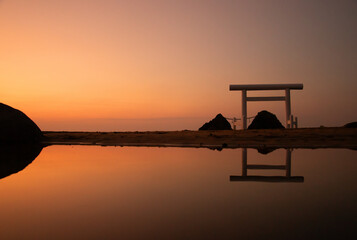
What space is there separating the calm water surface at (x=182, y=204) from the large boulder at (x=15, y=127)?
12065 mm

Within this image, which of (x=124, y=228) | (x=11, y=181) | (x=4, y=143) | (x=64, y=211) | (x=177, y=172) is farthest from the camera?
(x=4, y=143)

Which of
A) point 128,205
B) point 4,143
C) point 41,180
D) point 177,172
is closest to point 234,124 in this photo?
point 4,143

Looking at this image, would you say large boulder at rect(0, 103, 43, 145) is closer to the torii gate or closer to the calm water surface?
the torii gate

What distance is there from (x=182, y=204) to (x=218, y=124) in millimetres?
18576

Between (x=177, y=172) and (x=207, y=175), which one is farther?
(x=177, y=172)

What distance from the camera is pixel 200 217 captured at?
10.8 ft

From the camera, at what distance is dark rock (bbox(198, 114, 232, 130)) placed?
2219cm

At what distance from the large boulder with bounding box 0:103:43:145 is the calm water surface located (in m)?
12.1

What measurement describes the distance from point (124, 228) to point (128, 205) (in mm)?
936

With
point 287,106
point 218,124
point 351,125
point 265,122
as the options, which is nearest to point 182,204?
point 287,106

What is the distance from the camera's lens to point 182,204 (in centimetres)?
389

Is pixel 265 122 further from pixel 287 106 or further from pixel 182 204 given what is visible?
pixel 182 204

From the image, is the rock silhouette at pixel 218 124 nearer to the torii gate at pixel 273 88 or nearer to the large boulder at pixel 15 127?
the torii gate at pixel 273 88

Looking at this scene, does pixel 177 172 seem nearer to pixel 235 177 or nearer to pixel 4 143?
pixel 235 177
